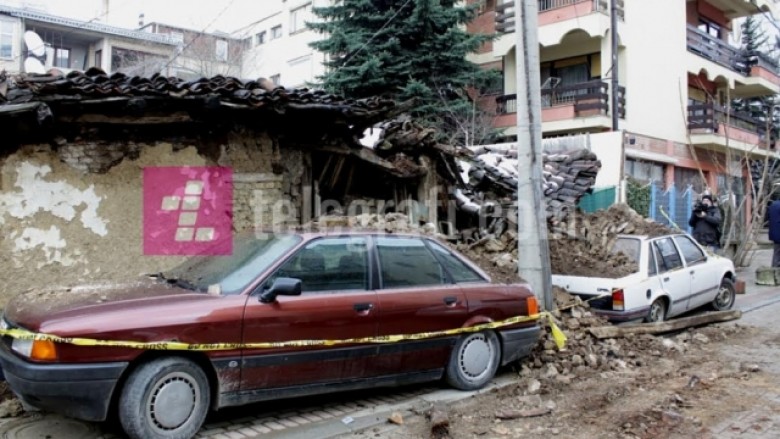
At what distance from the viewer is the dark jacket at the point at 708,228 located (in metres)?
14.0

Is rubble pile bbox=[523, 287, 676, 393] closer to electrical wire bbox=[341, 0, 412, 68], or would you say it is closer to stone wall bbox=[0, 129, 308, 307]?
stone wall bbox=[0, 129, 308, 307]

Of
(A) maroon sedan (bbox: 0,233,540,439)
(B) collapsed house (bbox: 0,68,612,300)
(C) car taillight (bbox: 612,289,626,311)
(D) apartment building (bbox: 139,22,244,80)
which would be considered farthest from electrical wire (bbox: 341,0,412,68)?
(D) apartment building (bbox: 139,22,244,80)

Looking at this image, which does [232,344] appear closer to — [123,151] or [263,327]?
[263,327]

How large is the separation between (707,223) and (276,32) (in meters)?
24.6

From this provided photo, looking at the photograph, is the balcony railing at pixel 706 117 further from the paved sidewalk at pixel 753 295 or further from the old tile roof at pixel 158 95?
the old tile roof at pixel 158 95

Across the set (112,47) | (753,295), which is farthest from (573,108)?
(112,47)

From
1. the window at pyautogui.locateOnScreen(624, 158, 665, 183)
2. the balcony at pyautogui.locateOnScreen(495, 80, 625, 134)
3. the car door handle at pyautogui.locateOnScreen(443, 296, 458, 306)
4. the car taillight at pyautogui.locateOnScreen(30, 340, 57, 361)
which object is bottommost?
the car taillight at pyautogui.locateOnScreen(30, 340, 57, 361)

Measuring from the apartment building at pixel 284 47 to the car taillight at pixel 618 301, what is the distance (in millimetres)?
22877

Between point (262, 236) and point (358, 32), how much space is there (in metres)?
12.9

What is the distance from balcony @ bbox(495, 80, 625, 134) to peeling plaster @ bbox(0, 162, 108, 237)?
16.7m

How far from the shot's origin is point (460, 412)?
539 centimetres

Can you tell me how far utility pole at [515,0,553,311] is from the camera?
7.60m

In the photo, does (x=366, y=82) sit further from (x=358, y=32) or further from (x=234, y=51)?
(x=234, y=51)

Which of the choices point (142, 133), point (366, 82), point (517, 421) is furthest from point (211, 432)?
point (366, 82)
